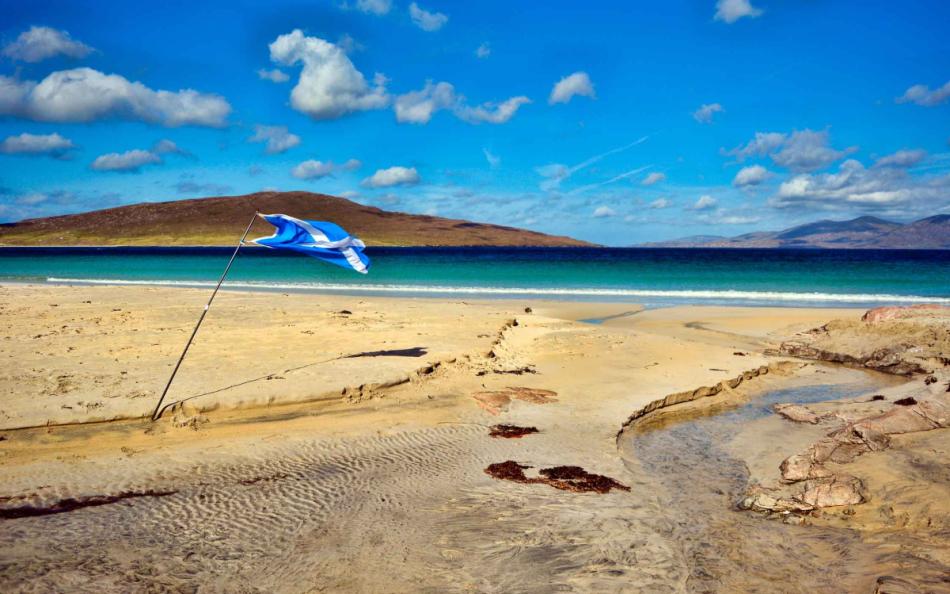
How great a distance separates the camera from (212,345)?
13.2 m

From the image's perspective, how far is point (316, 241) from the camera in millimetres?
9930

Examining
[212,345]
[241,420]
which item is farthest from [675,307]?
[241,420]

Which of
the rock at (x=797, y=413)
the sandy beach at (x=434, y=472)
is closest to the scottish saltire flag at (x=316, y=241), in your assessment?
the sandy beach at (x=434, y=472)

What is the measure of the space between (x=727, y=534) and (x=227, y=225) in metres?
150

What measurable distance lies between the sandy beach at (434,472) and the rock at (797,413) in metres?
0.11

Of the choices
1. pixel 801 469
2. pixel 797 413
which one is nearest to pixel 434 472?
pixel 801 469

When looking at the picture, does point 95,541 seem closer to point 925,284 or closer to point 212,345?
point 212,345

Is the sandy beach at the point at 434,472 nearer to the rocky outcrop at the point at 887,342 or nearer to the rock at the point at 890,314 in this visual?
the rocky outcrop at the point at 887,342

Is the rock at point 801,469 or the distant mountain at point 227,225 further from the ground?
the distant mountain at point 227,225

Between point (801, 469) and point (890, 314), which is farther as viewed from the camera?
point (890, 314)

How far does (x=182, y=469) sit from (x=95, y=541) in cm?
178

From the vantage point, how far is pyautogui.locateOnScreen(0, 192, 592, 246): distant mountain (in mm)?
137375

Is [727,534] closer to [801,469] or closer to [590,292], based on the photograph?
[801,469]

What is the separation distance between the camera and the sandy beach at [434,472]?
471 centimetres
